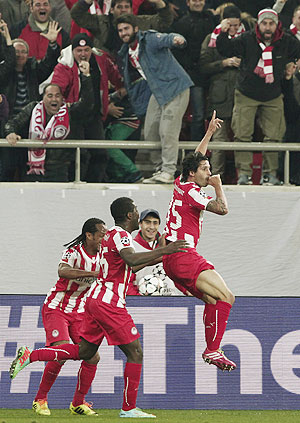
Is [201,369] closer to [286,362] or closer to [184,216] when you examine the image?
[286,362]

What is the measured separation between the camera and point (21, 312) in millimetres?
8938

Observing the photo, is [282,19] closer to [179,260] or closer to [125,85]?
[125,85]

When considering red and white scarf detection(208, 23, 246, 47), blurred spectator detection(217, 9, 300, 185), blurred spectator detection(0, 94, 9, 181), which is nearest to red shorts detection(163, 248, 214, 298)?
blurred spectator detection(217, 9, 300, 185)

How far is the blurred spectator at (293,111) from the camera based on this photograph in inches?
435

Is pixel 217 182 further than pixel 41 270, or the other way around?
pixel 41 270

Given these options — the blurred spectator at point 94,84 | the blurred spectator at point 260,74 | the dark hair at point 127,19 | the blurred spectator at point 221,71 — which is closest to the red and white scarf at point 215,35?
the blurred spectator at point 221,71

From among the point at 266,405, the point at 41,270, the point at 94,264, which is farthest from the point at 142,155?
the point at 266,405

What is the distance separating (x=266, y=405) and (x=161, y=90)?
13.3 ft

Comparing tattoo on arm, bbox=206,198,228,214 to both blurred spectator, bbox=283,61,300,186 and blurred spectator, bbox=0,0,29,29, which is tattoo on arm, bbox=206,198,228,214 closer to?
blurred spectator, bbox=283,61,300,186

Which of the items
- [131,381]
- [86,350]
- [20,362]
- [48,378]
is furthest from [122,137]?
[131,381]

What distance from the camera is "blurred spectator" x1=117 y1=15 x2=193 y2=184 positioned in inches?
418

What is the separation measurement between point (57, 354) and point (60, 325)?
0.61 metres

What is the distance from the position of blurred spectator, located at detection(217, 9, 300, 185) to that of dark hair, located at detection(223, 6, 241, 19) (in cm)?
10

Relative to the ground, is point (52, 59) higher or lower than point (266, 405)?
higher
